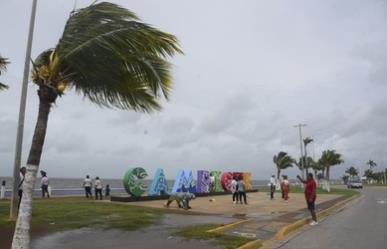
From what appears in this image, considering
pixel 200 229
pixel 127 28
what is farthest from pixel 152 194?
pixel 127 28

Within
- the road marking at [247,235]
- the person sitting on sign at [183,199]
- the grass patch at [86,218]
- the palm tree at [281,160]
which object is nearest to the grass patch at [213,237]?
the road marking at [247,235]

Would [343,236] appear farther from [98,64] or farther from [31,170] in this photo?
[31,170]

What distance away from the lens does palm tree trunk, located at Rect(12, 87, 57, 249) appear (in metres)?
6.17

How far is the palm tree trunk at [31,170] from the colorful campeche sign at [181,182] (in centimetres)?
1764

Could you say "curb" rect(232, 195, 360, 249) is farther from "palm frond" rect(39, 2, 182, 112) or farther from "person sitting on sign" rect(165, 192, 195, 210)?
"person sitting on sign" rect(165, 192, 195, 210)

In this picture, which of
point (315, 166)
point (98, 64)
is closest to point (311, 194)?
point (98, 64)

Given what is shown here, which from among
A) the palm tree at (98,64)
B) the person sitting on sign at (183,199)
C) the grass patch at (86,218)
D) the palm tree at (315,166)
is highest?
the palm tree at (315,166)

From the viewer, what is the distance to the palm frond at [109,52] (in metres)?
6.95

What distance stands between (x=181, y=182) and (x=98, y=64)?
22357mm

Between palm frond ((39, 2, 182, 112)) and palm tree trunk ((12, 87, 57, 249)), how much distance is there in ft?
1.34

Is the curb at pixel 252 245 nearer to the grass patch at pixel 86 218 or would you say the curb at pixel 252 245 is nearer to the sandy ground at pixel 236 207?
the grass patch at pixel 86 218

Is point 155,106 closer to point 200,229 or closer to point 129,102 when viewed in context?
point 129,102

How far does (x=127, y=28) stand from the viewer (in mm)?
7113

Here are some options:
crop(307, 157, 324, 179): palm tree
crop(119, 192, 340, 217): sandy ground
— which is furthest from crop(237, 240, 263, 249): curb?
crop(307, 157, 324, 179): palm tree
